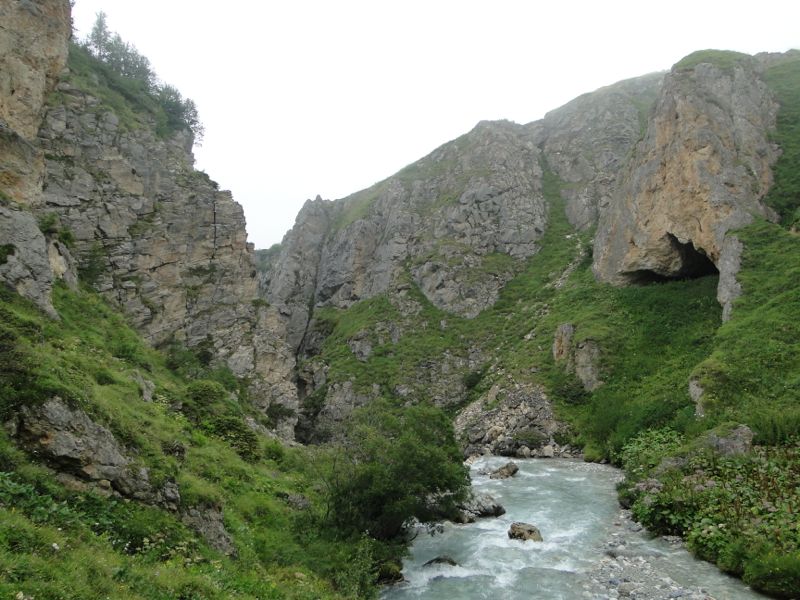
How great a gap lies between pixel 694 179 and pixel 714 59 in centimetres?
2278

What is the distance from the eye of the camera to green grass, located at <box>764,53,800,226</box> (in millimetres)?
50000

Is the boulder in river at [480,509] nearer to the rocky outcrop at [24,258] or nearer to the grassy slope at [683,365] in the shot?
the grassy slope at [683,365]

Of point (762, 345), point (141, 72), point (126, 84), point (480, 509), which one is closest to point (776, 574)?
point (480, 509)

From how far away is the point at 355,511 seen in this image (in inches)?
830

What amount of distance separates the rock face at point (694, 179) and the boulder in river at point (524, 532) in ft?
107

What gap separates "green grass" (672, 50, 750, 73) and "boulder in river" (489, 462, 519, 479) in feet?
180

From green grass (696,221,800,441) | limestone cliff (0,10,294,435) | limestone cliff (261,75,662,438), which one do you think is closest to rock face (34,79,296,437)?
limestone cliff (0,10,294,435)

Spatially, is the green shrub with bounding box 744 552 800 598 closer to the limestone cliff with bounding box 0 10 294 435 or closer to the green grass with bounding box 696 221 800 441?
the green grass with bounding box 696 221 800 441

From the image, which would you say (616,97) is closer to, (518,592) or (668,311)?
(668,311)

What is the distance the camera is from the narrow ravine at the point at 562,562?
1850cm

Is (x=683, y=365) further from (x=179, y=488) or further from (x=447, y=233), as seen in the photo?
(x=447, y=233)

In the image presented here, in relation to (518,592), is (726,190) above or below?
above

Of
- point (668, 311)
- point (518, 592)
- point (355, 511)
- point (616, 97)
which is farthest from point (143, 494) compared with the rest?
point (616, 97)

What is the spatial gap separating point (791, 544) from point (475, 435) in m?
34.6
